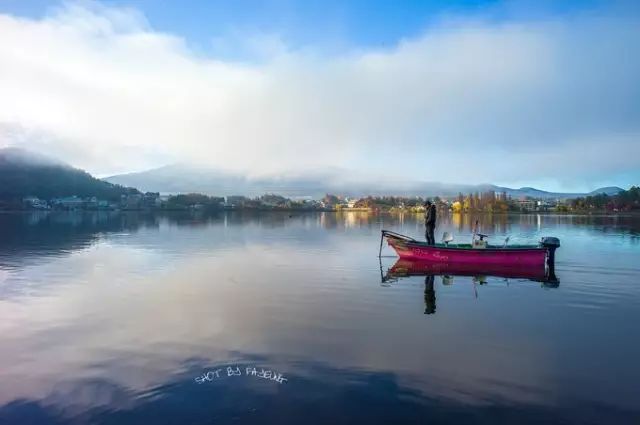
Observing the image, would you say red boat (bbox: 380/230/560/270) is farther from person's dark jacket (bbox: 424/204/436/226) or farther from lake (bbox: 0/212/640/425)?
lake (bbox: 0/212/640/425)

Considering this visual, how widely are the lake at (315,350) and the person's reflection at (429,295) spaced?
0.16 metres

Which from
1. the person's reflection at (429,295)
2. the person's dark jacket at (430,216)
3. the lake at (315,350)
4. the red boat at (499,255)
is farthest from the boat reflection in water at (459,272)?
the person's dark jacket at (430,216)

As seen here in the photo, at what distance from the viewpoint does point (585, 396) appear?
28.4ft

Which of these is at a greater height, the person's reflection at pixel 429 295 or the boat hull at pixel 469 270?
the boat hull at pixel 469 270

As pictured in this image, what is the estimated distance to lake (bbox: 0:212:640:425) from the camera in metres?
8.05

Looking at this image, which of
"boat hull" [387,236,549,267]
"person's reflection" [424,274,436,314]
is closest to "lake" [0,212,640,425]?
"person's reflection" [424,274,436,314]

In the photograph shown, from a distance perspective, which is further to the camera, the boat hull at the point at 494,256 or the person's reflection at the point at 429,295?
the boat hull at the point at 494,256

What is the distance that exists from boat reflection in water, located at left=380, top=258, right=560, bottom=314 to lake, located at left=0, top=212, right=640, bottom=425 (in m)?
0.62

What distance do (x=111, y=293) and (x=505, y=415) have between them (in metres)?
15.4

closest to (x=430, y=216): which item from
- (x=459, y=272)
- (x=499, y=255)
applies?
(x=499, y=255)

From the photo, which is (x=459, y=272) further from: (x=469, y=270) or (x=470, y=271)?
(x=469, y=270)

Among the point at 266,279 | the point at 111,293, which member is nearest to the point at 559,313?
the point at 266,279

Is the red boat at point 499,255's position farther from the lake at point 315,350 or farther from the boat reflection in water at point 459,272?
the lake at point 315,350

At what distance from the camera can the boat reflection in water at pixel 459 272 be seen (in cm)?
2220
